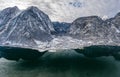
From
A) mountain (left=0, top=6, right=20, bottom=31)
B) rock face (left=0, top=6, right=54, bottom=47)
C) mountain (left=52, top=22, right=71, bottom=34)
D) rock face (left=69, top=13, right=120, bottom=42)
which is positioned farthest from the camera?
mountain (left=52, top=22, right=71, bottom=34)

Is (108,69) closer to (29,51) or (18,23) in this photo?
(29,51)

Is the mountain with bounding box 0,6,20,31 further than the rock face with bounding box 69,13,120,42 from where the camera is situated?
Yes

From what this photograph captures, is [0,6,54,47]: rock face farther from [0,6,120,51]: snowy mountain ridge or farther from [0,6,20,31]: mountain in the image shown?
[0,6,20,31]: mountain

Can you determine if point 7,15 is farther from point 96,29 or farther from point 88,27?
point 96,29

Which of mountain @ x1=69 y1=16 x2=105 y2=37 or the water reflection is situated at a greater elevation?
mountain @ x1=69 y1=16 x2=105 y2=37

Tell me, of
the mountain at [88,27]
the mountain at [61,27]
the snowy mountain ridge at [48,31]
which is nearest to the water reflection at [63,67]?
the snowy mountain ridge at [48,31]

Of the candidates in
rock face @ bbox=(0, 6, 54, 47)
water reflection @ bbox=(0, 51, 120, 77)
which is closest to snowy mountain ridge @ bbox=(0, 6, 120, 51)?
rock face @ bbox=(0, 6, 54, 47)

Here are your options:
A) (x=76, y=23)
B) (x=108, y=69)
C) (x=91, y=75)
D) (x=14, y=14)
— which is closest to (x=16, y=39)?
(x=14, y=14)
